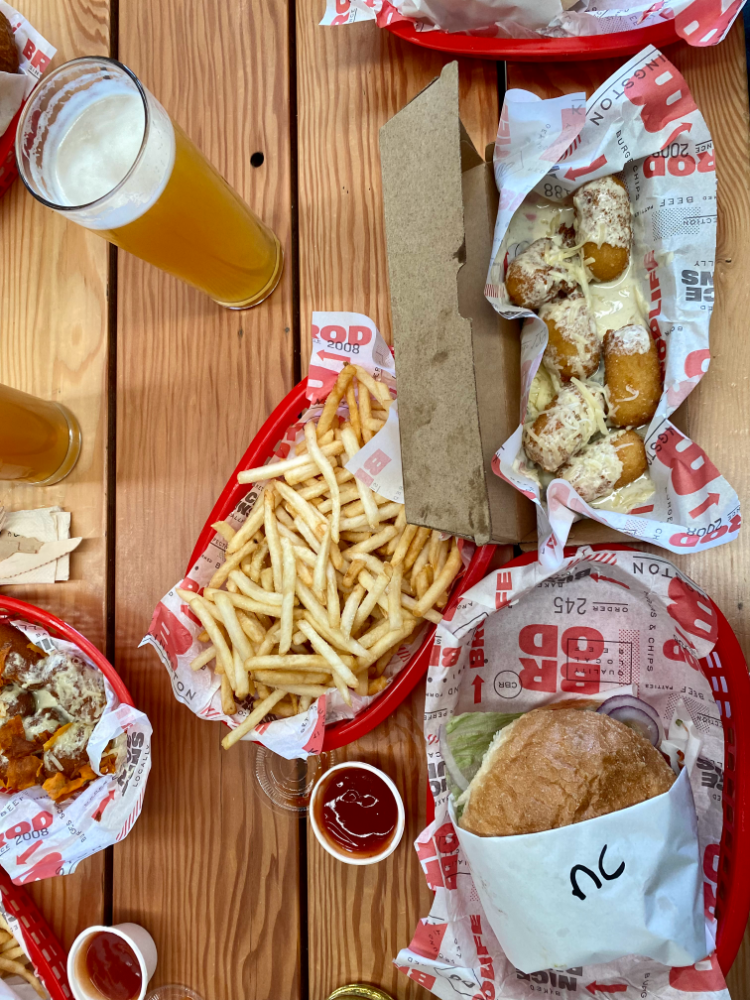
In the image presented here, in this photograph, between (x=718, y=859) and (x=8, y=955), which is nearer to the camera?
(x=718, y=859)

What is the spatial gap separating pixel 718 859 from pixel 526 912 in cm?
36

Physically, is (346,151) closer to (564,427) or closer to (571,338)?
(571,338)

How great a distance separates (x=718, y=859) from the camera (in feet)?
4.00

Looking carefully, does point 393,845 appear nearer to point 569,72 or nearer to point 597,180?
point 597,180

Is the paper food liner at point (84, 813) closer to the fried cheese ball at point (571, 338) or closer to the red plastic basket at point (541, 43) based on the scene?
the fried cheese ball at point (571, 338)

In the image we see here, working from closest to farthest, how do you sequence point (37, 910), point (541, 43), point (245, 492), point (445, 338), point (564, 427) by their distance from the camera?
point (445, 338) → point (564, 427) → point (541, 43) → point (245, 492) → point (37, 910)

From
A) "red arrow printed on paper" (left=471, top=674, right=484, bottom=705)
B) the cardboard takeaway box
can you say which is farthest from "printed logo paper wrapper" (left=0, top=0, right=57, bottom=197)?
"red arrow printed on paper" (left=471, top=674, right=484, bottom=705)

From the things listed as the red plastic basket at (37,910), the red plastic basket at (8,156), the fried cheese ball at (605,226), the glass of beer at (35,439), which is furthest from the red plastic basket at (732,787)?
the red plastic basket at (8,156)

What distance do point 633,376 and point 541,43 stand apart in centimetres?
Answer: 67

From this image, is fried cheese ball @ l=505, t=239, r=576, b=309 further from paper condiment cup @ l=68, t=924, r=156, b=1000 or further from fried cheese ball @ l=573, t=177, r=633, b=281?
paper condiment cup @ l=68, t=924, r=156, b=1000

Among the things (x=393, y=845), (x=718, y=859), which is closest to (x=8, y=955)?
(x=393, y=845)

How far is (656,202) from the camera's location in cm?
126

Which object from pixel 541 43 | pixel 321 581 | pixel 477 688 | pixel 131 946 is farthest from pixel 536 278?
pixel 131 946

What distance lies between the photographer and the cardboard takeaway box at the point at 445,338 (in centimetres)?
110
